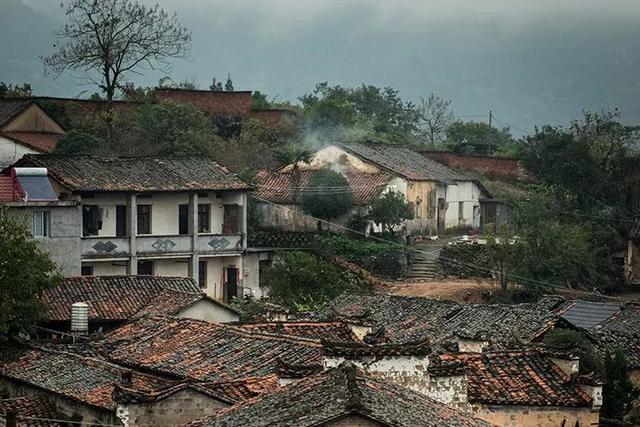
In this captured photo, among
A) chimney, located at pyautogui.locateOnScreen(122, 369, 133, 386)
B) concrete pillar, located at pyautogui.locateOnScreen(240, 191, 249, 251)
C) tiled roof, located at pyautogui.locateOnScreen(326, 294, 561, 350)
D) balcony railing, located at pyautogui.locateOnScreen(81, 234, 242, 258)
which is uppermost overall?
concrete pillar, located at pyautogui.locateOnScreen(240, 191, 249, 251)

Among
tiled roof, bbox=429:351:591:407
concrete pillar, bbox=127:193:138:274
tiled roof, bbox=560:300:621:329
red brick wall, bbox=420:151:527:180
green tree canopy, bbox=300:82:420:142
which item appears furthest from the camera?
green tree canopy, bbox=300:82:420:142

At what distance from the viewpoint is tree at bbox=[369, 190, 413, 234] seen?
57406 millimetres

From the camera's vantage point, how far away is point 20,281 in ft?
120

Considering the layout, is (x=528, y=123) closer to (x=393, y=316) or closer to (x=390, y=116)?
(x=390, y=116)

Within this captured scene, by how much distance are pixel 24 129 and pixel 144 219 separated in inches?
440

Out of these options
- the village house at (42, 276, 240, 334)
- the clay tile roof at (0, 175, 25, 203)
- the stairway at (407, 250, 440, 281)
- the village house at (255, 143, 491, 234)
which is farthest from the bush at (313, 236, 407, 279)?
the village house at (42, 276, 240, 334)

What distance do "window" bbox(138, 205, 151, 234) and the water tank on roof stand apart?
42.8 feet

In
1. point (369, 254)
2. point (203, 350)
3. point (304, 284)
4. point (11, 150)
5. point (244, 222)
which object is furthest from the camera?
point (11, 150)

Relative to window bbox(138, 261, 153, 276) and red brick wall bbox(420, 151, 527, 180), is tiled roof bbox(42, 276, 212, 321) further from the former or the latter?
red brick wall bbox(420, 151, 527, 180)

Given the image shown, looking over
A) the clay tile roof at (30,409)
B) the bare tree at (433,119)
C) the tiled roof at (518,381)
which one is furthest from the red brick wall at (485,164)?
the tiled roof at (518,381)

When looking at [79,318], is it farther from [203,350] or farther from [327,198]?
[327,198]

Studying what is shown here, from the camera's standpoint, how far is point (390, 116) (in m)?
92.9

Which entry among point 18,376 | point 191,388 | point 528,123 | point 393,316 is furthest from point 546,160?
point 528,123

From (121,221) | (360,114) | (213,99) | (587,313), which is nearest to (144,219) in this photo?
(121,221)
